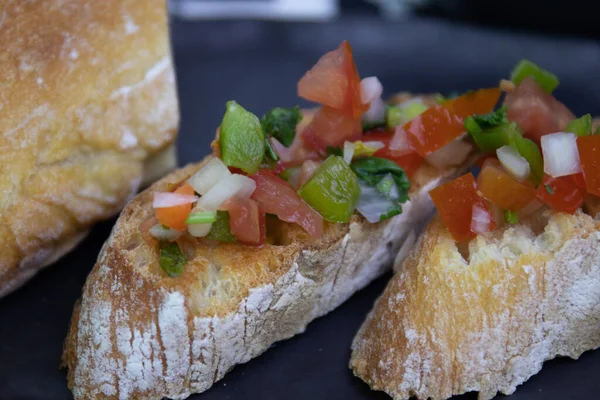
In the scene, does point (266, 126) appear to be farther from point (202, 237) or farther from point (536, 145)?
point (536, 145)

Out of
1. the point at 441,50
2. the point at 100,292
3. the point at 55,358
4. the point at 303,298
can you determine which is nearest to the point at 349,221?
the point at 303,298

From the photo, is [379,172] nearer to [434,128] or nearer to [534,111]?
[434,128]

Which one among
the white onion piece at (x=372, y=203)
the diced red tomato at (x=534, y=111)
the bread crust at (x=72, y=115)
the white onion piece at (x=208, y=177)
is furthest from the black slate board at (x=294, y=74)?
the diced red tomato at (x=534, y=111)

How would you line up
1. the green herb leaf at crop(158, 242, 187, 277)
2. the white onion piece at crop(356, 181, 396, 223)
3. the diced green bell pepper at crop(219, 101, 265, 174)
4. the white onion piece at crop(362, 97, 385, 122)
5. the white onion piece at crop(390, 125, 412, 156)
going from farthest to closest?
the white onion piece at crop(362, 97, 385, 122) < the white onion piece at crop(390, 125, 412, 156) < the white onion piece at crop(356, 181, 396, 223) < the diced green bell pepper at crop(219, 101, 265, 174) < the green herb leaf at crop(158, 242, 187, 277)

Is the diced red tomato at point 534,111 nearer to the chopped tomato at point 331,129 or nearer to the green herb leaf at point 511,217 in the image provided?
the green herb leaf at point 511,217

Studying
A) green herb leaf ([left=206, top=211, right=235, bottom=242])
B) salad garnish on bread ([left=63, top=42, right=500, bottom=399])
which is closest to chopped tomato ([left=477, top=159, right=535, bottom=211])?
salad garnish on bread ([left=63, top=42, right=500, bottom=399])

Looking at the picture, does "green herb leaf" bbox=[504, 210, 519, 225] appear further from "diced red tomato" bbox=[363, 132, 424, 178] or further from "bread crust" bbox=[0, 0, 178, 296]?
"bread crust" bbox=[0, 0, 178, 296]
